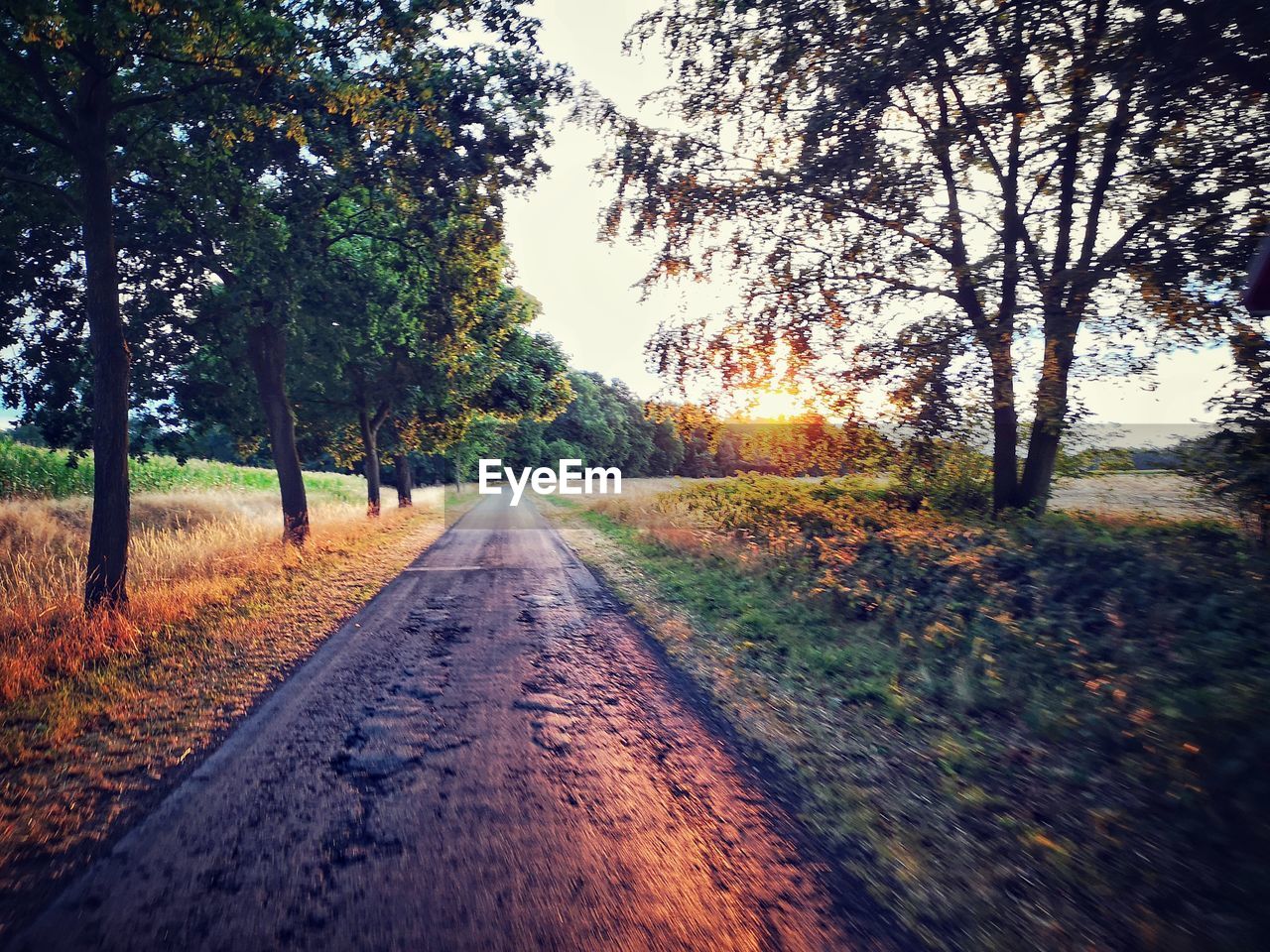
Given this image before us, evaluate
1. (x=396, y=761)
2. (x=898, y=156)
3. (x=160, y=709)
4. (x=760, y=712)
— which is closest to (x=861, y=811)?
(x=760, y=712)

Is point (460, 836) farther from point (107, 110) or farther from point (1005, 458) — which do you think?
point (1005, 458)

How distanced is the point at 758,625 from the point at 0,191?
11677 millimetres

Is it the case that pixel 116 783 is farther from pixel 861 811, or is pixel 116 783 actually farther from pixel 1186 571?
pixel 1186 571

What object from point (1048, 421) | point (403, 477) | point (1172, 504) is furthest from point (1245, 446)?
point (403, 477)

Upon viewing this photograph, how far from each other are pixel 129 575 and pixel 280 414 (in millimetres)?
5146

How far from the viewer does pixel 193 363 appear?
14.3 metres

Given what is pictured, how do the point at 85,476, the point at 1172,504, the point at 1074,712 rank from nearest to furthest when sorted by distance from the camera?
the point at 1074,712 → the point at 1172,504 → the point at 85,476

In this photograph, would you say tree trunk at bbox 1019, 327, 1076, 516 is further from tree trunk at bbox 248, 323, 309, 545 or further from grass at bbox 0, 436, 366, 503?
grass at bbox 0, 436, 366, 503

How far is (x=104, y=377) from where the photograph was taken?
8094mm

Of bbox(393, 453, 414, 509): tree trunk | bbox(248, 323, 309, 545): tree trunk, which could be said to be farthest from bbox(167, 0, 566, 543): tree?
bbox(393, 453, 414, 509): tree trunk

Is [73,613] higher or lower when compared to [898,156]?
lower

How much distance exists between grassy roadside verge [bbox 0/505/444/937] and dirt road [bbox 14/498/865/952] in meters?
0.23

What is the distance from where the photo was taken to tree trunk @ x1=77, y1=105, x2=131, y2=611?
7.98m

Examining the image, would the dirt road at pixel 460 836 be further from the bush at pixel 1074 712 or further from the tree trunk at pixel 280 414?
the tree trunk at pixel 280 414
